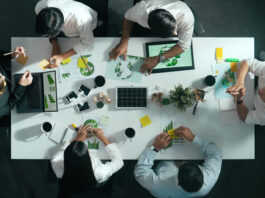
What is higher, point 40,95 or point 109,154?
point 40,95

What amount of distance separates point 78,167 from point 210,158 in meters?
1.06

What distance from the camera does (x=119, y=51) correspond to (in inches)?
82.6

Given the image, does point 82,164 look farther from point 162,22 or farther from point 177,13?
point 177,13

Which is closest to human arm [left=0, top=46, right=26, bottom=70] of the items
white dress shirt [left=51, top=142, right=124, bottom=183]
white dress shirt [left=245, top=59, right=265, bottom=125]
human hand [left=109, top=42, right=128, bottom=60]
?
A: human hand [left=109, top=42, right=128, bottom=60]

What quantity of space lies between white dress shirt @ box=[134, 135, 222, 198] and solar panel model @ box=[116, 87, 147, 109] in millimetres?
402

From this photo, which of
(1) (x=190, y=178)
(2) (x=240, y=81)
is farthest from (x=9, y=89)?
(2) (x=240, y=81)

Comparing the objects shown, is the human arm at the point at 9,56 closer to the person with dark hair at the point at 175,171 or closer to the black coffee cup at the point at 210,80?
the person with dark hair at the point at 175,171

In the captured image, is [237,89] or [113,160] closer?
[237,89]

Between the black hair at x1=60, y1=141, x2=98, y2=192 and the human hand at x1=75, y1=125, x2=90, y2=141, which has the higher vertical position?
the human hand at x1=75, y1=125, x2=90, y2=141

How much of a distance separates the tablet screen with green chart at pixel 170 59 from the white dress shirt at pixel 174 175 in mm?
595

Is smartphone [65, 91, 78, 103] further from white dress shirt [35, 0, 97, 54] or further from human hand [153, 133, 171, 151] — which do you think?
human hand [153, 133, 171, 151]

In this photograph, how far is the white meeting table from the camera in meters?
2.14

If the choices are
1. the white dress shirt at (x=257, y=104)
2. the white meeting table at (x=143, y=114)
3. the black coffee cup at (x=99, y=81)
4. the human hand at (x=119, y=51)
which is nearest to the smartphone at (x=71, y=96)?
the white meeting table at (x=143, y=114)

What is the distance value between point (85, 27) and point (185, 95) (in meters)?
0.96
